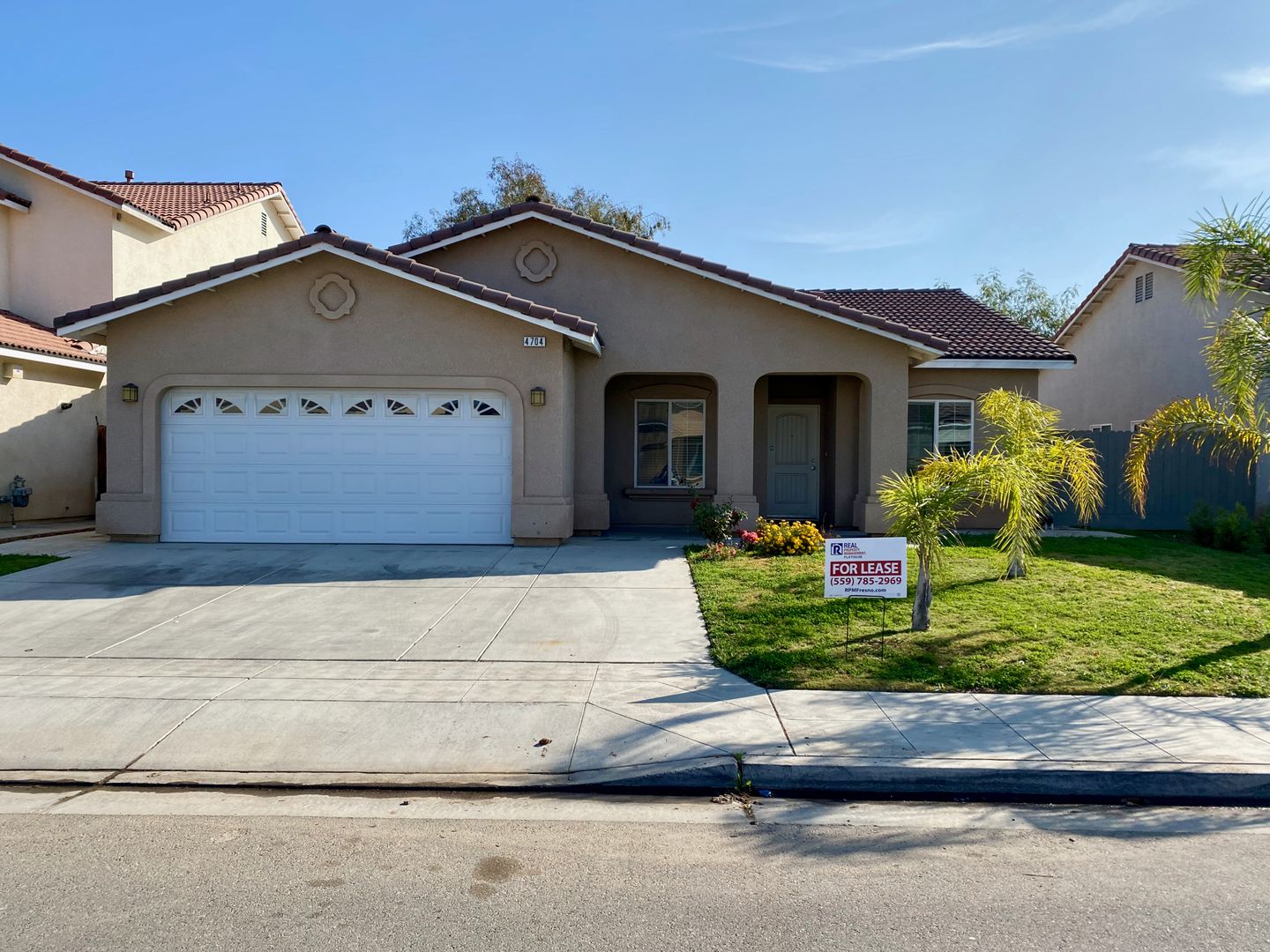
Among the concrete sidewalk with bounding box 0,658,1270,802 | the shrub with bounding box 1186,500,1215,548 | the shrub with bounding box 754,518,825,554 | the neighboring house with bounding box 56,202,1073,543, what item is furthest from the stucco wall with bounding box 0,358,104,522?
the shrub with bounding box 1186,500,1215,548

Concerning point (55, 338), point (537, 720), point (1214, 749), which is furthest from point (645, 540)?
point (55, 338)

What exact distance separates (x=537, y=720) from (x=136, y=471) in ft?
32.3

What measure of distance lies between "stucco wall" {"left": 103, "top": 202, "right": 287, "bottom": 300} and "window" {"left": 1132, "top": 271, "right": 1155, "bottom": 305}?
2199cm

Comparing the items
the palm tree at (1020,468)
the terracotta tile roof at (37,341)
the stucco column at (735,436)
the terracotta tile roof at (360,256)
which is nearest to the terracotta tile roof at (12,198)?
the terracotta tile roof at (37,341)

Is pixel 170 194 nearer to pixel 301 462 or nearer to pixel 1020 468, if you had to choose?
pixel 301 462

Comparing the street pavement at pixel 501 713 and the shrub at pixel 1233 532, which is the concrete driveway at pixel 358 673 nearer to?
the street pavement at pixel 501 713

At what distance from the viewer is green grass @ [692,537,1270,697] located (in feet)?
23.5

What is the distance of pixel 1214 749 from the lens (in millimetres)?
5691

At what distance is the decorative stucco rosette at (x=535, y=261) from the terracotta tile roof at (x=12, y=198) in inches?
471

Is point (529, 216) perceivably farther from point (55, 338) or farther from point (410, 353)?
point (55, 338)

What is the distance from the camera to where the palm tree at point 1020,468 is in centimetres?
817

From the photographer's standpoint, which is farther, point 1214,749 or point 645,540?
point 645,540

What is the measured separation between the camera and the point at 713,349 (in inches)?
582

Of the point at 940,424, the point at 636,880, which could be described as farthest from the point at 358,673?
the point at 940,424
